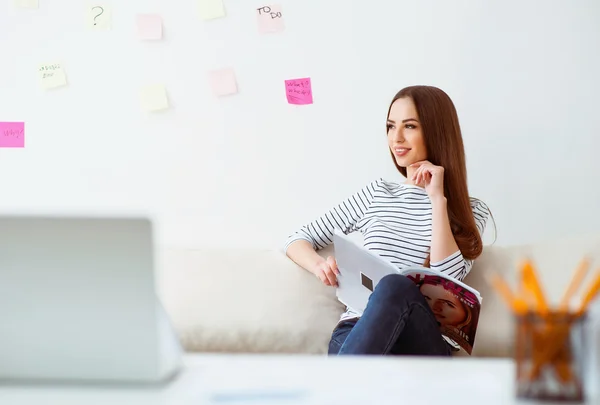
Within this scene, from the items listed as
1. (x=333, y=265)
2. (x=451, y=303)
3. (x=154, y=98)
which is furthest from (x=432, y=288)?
(x=154, y=98)

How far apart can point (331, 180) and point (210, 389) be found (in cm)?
160

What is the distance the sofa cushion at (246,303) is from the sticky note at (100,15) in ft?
2.70

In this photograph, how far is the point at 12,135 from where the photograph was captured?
2408 mm

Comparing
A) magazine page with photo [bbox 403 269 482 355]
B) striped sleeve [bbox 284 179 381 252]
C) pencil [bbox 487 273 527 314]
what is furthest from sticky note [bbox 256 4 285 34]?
pencil [bbox 487 273 527 314]

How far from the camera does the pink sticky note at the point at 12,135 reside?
2.40m

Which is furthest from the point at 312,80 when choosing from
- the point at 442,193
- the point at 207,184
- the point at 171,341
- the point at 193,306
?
the point at 171,341

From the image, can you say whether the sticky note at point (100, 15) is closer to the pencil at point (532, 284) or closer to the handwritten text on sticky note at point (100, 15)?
the handwritten text on sticky note at point (100, 15)

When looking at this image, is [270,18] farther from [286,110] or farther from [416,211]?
[416,211]

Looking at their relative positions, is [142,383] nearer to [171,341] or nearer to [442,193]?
[171,341]

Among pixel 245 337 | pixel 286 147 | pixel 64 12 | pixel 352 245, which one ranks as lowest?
pixel 245 337

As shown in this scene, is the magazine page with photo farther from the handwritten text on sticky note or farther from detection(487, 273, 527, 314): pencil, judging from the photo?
the handwritten text on sticky note

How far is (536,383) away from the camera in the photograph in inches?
26.8

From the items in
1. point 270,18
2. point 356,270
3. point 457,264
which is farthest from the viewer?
point 270,18

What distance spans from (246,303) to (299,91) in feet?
2.36
